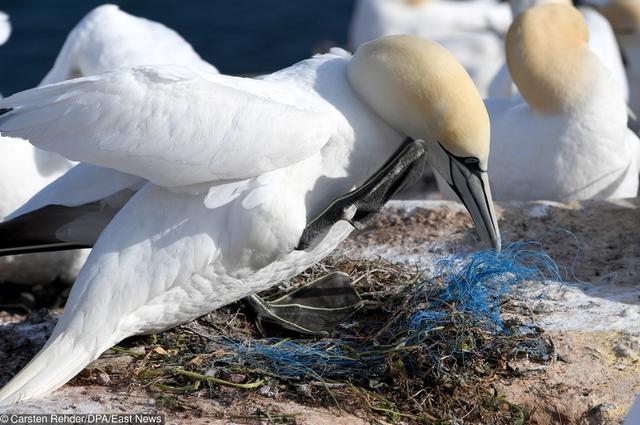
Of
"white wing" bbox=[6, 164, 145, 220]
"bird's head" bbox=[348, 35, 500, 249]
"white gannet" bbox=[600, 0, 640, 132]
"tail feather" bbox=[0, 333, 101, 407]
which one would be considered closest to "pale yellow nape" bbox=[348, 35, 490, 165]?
"bird's head" bbox=[348, 35, 500, 249]

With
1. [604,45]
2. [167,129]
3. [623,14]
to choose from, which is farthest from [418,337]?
[623,14]

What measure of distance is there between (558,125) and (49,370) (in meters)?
3.57

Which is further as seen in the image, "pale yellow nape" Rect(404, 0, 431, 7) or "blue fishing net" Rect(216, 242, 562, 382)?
"pale yellow nape" Rect(404, 0, 431, 7)

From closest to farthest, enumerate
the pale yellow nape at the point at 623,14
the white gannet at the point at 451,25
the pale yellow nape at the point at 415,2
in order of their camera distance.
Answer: the pale yellow nape at the point at 623,14 → the white gannet at the point at 451,25 → the pale yellow nape at the point at 415,2

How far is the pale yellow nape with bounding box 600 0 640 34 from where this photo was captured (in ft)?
39.0

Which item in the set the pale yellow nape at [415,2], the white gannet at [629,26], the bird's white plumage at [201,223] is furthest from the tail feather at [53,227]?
the pale yellow nape at [415,2]

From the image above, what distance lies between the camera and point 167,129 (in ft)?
14.5

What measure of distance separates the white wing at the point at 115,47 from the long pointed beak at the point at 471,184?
2.50m

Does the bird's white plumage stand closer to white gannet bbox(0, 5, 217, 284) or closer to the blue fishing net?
the blue fishing net

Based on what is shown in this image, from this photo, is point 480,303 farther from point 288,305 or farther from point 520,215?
point 520,215

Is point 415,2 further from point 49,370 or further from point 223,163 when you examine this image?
point 49,370

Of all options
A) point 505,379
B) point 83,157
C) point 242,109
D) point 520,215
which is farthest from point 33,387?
point 520,215

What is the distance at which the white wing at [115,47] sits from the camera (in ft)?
23.3

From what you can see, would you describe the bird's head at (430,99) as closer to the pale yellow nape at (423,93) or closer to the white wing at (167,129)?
the pale yellow nape at (423,93)
